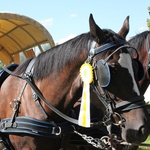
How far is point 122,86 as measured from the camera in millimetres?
2393

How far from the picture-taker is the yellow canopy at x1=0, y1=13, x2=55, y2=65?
815 centimetres

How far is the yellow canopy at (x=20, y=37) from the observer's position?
26.7 ft

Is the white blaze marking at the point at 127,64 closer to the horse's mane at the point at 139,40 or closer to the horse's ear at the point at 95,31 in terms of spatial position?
the horse's ear at the point at 95,31

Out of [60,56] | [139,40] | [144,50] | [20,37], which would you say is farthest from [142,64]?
[20,37]

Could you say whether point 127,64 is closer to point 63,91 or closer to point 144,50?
point 63,91

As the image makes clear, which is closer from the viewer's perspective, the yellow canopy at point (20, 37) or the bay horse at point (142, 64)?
the bay horse at point (142, 64)

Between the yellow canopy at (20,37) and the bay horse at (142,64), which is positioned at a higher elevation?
the yellow canopy at (20,37)

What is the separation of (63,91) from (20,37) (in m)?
6.24

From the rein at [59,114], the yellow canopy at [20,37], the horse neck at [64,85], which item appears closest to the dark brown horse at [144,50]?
the rein at [59,114]

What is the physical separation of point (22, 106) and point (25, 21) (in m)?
5.34

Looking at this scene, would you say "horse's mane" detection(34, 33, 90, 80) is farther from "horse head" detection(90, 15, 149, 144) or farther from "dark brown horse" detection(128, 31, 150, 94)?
"dark brown horse" detection(128, 31, 150, 94)

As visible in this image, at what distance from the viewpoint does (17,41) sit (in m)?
→ 8.73

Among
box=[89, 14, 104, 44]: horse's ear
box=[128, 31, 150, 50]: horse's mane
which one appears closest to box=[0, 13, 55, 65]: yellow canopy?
box=[128, 31, 150, 50]: horse's mane

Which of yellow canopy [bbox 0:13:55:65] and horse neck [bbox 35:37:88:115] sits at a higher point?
yellow canopy [bbox 0:13:55:65]
